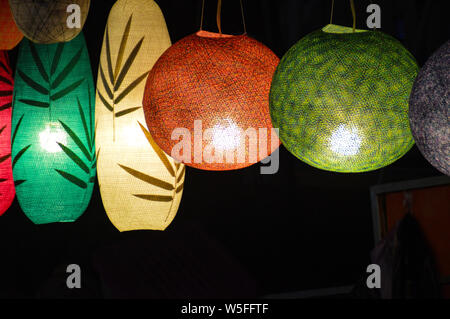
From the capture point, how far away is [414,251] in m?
2.55

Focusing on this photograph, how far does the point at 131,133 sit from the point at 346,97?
62 cm

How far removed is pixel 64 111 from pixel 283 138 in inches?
26.5

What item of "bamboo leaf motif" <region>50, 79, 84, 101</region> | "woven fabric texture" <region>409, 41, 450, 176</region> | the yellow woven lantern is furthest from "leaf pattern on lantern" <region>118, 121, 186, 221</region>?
"woven fabric texture" <region>409, 41, 450, 176</region>

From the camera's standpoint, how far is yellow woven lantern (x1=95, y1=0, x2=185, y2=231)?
1.41 metres

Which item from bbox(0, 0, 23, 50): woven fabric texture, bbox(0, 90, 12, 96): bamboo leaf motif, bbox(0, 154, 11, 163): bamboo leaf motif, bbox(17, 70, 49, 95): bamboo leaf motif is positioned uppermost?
bbox(0, 0, 23, 50): woven fabric texture

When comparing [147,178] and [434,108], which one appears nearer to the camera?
[434,108]

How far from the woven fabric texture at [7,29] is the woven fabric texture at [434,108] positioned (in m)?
1.15

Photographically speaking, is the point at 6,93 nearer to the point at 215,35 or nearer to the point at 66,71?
the point at 66,71

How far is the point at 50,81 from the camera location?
4.96ft

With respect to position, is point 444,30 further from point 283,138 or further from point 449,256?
point 283,138

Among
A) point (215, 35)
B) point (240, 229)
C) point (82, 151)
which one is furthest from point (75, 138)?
point (240, 229)

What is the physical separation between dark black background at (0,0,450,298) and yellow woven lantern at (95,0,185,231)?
166 centimetres

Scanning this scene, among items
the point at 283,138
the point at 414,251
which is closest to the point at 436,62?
the point at 283,138

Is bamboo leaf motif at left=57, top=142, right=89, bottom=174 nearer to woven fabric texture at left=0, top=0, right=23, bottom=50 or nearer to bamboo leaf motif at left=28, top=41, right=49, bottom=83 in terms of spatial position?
bamboo leaf motif at left=28, top=41, right=49, bottom=83
